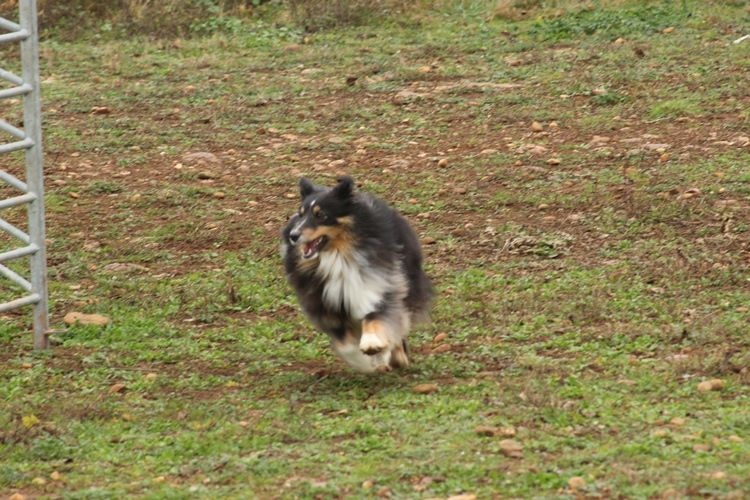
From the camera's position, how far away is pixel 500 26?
51.5ft

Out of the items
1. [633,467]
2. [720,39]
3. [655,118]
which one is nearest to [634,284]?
[633,467]

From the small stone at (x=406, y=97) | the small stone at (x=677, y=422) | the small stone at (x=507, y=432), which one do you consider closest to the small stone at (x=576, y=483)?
the small stone at (x=507, y=432)

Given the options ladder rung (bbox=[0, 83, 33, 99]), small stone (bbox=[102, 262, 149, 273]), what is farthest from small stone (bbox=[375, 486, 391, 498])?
small stone (bbox=[102, 262, 149, 273])

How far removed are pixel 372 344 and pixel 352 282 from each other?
13.4 inches

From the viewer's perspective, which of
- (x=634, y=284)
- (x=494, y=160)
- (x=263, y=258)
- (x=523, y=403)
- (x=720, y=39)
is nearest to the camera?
(x=523, y=403)

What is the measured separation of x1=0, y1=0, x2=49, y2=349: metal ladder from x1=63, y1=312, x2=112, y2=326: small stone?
310 millimetres

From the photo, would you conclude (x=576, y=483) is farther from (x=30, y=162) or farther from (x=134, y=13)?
(x=134, y=13)

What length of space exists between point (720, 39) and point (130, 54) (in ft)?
18.8

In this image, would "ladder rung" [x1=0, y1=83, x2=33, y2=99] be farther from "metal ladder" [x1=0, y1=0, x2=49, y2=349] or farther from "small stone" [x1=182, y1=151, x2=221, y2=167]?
"small stone" [x1=182, y1=151, x2=221, y2=167]

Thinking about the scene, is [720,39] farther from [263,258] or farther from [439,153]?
[263,258]

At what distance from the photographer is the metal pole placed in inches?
304

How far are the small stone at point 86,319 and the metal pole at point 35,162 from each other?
0.30 m

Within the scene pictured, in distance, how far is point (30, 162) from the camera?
25.7 ft

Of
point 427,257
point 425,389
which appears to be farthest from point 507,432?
point 427,257
